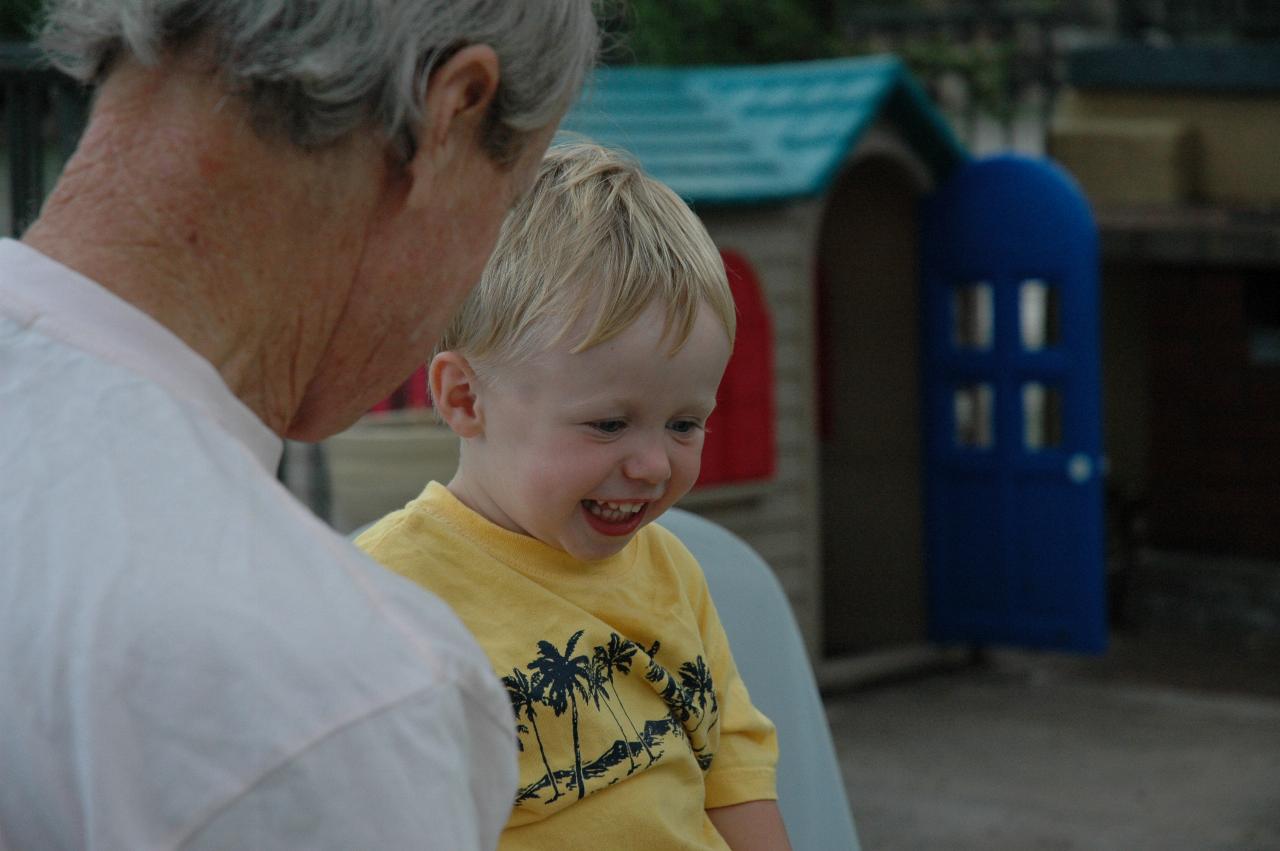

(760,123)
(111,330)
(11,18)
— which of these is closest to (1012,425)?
(760,123)

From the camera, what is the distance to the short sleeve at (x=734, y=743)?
1843mm

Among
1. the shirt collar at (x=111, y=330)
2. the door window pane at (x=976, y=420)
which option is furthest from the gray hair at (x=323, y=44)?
the door window pane at (x=976, y=420)

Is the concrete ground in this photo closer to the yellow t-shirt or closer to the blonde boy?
the yellow t-shirt

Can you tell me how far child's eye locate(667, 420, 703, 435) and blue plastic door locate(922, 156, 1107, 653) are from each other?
4384mm

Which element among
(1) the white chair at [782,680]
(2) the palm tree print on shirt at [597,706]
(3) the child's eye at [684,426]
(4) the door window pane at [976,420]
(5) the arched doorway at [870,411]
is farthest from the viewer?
(5) the arched doorway at [870,411]

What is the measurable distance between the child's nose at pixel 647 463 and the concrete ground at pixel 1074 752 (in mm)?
3180

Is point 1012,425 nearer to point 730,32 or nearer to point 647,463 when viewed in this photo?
point 647,463

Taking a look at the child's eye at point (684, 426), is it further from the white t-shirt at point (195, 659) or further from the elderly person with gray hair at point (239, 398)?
the white t-shirt at point (195, 659)

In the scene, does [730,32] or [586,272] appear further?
[730,32]

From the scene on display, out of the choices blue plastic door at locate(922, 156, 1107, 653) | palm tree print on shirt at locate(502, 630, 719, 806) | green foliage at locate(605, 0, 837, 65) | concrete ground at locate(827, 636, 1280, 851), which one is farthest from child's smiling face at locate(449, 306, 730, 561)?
green foliage at locate(605, 0, 837, 65)

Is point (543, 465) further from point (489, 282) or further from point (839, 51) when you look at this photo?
point (839, 51)

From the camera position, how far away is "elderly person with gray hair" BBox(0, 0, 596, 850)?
0.88 metres

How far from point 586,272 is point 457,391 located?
0.19 meters

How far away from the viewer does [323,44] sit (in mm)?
1045
